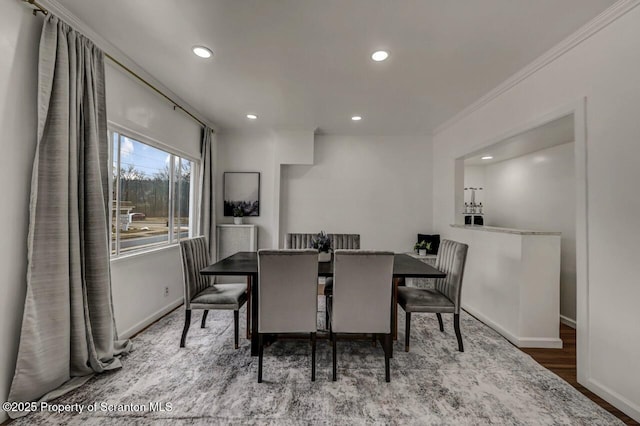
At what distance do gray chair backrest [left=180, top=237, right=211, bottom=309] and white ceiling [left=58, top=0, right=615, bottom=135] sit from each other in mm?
1721

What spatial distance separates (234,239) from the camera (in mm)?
4371

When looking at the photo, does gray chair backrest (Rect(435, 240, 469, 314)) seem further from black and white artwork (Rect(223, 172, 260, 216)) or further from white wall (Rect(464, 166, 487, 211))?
black and white artwork (Rect(223, 172, 260, 216))

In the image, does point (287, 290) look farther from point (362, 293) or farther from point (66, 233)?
point (66, 233)

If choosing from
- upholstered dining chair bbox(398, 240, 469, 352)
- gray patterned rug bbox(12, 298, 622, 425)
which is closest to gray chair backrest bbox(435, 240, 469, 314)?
Result: upholstered dining chair bbox(398, 240, 469, 352)

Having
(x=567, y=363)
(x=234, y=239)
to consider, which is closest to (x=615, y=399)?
(x=567, y=363)

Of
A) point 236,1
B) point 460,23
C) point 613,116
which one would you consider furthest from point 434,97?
point 236,1

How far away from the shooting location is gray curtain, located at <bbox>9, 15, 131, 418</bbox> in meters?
1.70

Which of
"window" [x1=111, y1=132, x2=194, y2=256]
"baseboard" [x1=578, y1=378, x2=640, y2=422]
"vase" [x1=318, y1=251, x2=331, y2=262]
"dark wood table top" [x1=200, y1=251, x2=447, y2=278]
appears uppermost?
"window" [x1=111, y1=132, x2=194, y2=256]

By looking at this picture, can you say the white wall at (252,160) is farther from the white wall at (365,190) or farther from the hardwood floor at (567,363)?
the hardwood floor at (567,363)

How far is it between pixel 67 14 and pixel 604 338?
14.5 ft

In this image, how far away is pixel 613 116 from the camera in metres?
1.79

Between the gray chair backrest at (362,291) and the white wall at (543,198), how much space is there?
9.23ft

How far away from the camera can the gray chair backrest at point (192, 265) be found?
2436 mm

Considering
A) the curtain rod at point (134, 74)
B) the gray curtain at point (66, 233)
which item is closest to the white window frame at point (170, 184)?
the gray curtain at point (66, 233)
